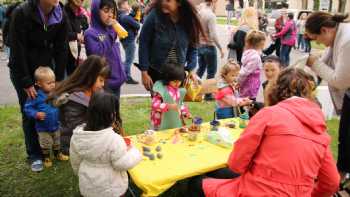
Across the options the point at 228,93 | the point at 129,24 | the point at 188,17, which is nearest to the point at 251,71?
the point at 228,93

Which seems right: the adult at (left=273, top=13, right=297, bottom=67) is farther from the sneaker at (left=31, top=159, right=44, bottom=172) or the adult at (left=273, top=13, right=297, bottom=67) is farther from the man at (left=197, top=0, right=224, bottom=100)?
the sneaker at (left=31, top=159, right=44, bottom=172)

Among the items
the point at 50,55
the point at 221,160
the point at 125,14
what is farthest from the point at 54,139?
the point at 125,14

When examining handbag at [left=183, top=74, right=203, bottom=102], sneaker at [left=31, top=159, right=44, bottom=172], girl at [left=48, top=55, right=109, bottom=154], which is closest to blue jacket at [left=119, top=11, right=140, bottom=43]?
handbag at [left=183, top=74, right=203, bottom=102]

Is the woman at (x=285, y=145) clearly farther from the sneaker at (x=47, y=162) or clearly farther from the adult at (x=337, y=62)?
the sneaker at (x=47, y=162)

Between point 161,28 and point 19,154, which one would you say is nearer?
point 161,28

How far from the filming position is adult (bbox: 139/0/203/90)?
3.16 meters

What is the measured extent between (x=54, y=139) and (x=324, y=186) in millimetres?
2540

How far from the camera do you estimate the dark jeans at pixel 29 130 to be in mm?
3002

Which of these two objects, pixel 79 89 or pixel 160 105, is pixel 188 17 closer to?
pixel 160 105

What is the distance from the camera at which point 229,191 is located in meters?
2.00

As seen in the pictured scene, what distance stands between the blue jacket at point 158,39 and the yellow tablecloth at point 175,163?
0.83 meters

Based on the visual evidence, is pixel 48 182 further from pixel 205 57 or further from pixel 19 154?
pixel 205 57

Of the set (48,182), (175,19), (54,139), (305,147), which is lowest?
(48,182)

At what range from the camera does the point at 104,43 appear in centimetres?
332
